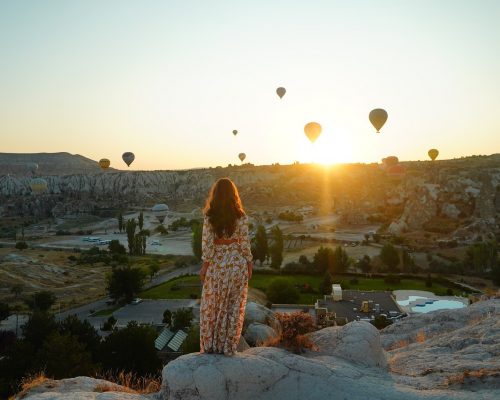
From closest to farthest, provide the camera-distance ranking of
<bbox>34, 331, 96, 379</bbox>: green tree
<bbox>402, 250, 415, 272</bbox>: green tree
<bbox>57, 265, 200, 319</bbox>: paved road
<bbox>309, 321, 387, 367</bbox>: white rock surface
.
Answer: <bbox>309, 321, 387, 367</bbox>: white rock surface → <bbox>34, 331, 96, 379</bbox>: green tree → <bbox>57, 265, 200, 319</bbox>: paved road → <bbox>402, 250, 415, 272</bbox>: green tree

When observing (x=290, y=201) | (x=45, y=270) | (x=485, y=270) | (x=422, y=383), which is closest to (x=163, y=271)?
(x=45, y=270)

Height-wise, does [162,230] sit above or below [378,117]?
below

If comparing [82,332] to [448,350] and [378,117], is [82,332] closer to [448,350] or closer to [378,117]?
[448,350]

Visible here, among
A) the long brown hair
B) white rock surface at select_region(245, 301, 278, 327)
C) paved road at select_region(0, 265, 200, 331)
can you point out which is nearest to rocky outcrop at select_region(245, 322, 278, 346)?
white rock surface at select_region(245, 301, 278, 327)

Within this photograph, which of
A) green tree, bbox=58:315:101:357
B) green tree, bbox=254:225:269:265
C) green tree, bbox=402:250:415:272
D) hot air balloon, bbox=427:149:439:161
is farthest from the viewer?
hot air balloon, bbox=427:149:439:161

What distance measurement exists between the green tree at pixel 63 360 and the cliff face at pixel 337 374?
682 cm

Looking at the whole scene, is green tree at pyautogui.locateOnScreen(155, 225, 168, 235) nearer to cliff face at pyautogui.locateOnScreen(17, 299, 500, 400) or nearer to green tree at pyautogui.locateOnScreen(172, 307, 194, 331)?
green tree at pyautogui.locateOnScreen(172, 307, 194, 331)

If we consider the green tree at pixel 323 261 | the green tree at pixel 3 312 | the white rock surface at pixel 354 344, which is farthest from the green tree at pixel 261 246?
the white rock surface at pixel 354 344

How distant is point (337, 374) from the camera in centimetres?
542

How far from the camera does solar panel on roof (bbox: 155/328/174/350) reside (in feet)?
62.2

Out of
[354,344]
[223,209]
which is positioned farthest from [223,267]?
[354,344]

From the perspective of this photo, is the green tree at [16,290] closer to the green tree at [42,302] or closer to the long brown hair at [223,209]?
the green tree at [42,302]

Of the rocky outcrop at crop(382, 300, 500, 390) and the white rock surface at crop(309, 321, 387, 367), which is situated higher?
the white rock surface at crop(309, 321, 387, 367)

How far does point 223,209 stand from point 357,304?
68.2 feet
